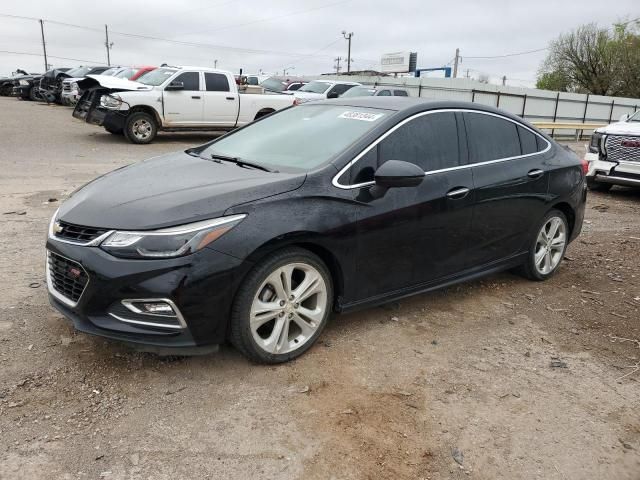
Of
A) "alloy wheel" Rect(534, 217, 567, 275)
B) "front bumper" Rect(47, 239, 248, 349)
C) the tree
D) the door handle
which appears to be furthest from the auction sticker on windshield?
the tree

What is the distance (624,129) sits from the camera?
934 centimetres

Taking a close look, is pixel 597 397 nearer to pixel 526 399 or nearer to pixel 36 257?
pixel 526 399

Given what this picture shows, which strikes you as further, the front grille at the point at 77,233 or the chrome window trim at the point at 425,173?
the chrome window trim at the point at 425,173

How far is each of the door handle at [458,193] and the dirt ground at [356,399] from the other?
93 centimetres

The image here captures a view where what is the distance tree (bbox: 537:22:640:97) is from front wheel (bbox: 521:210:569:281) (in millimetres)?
47599

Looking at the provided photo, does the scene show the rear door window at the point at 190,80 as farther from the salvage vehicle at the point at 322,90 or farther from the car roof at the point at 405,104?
the car roof at the point at 405,104

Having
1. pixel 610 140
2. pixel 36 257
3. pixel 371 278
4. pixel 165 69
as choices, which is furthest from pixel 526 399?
pixel 165 69

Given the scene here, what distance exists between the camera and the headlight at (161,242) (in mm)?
2971

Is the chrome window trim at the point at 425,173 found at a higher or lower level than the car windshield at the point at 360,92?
lower

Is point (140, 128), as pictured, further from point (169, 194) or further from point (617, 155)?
point (169, 194)

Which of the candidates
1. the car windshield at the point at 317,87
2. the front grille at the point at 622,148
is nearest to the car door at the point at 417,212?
the front grille at the point at 622,148

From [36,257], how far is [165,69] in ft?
33.7

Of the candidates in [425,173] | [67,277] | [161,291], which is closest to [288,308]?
[161,291]

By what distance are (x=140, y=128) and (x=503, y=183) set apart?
35.2 ft
